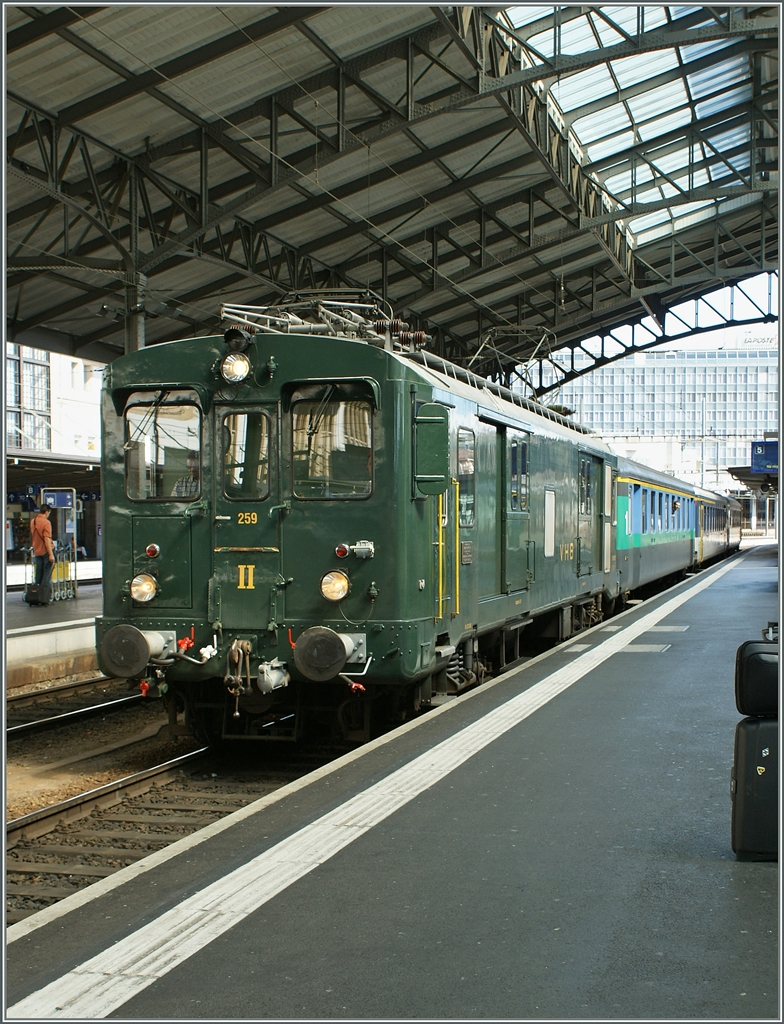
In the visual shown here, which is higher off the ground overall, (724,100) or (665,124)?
(724,100)

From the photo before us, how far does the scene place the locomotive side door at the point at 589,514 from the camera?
14.9 meters

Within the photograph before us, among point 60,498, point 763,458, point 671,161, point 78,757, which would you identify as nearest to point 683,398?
point 763,458

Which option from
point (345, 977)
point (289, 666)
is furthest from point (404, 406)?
point (345, 977)

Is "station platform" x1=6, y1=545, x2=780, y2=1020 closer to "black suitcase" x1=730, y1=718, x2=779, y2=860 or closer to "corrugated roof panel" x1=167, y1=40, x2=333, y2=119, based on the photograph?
"black suitcase" x1=730, y1=718, x2=779, y2=860

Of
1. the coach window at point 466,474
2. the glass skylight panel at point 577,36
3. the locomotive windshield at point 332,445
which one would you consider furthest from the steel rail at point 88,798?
the glass skylight panel at point 577,36

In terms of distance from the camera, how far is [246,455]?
799 cm

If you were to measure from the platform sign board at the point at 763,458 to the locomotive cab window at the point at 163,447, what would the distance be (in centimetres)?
2297

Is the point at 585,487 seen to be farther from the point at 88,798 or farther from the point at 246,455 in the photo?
the point at 88,798

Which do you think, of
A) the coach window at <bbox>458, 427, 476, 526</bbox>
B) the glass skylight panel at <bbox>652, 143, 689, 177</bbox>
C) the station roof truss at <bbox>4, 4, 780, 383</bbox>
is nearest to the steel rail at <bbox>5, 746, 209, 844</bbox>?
the coach window at <bbox>458, 427, 476, 526</bbox>

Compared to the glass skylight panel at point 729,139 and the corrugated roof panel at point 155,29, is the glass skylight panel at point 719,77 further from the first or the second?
the corrugated roof panel at point 155,29

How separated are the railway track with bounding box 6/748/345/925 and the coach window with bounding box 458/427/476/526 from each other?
238cm

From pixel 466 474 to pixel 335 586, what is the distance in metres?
2.08

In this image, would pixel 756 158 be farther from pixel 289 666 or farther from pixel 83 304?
pixel 289 666

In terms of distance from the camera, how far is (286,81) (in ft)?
49.3
